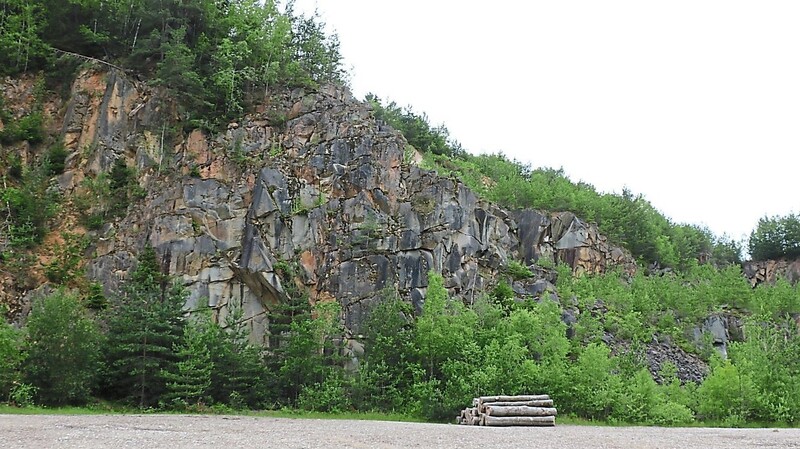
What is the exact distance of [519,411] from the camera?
29.6 m

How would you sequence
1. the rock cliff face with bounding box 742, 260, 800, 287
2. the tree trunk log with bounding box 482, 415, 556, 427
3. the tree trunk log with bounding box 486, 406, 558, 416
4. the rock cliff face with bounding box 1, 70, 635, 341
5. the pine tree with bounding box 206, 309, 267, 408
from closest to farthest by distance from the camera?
the tree trunk log with bounding box 482, 415, 556, 427 < the tree trunk log with bounding box 486, 406, 558, 416 < the pine tree with bounding box 206, 309, 267, 408 < the rock cliff face with bounding box 1, 70, 635, 341 < the rock cliff face with bounding box 742, 260, 800, 287

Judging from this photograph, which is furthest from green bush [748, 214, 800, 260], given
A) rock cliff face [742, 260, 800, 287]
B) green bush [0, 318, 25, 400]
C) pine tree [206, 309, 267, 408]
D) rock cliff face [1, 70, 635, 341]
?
green bush [0, 318, 25, 400]

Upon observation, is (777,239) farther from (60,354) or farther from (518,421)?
(60,354)

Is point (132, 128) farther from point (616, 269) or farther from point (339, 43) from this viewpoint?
point (616, 269)

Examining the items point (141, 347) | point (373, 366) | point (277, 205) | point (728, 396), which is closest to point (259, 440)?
point (141, 347)

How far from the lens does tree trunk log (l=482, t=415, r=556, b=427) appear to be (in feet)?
95.3

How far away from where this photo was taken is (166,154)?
5216cm

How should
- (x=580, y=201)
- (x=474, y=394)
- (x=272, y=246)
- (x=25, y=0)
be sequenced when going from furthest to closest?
(x=580, y=201) → (x=25, y=0) → (x=272, y=246) → (x=474, y=394)

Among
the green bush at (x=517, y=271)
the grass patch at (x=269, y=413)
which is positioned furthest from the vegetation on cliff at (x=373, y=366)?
the green bush at (x=517, y=271)

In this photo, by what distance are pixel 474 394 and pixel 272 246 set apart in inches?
769

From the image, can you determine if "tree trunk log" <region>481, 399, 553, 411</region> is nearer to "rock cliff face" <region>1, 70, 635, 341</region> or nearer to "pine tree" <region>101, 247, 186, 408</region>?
"rock cliff face" <region>1, 70, 635, 341</region>

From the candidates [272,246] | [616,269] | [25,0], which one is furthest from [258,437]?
[616,269]

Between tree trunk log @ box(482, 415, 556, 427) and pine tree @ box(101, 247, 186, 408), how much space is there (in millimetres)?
18186

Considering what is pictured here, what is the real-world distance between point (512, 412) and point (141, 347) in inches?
817
